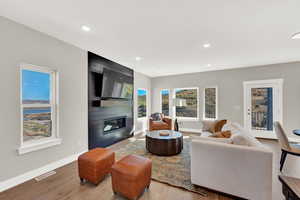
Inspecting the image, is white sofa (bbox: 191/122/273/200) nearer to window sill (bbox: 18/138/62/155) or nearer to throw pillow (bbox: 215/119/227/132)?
throw pillow (bbox: 215/119/227/132)

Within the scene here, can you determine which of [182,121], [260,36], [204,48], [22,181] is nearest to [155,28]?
[204,48]

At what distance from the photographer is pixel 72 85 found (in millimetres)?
2959

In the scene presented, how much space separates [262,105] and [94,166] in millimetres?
5775

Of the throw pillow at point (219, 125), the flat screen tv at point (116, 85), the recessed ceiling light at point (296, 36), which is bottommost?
the throw pillow at point (219, 125)

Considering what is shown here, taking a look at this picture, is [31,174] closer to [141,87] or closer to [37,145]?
[37,145]

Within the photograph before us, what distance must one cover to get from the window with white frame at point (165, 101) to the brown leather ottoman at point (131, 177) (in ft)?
14.9

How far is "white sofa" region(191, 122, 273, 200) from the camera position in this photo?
1.56 m

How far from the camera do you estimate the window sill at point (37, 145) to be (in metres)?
2.14

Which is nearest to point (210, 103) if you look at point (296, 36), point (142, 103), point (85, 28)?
point (142, 103)

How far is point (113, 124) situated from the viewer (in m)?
4.22

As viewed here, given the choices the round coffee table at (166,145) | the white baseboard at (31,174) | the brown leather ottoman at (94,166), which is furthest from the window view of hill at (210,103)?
the white baseboard at (31,174)

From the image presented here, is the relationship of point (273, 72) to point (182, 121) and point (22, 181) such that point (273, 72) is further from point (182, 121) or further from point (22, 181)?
point (22, 181)

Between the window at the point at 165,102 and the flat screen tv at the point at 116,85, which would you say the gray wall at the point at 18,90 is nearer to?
the flat screen tv at the point at 116,85

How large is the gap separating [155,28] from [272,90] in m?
4.96
